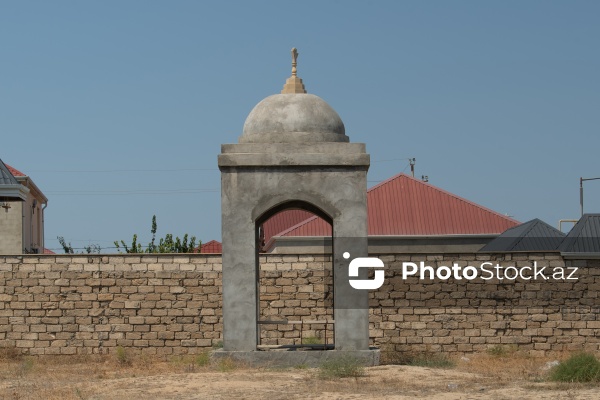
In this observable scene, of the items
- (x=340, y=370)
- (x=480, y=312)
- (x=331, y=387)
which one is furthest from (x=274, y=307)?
(x=331, y=387)

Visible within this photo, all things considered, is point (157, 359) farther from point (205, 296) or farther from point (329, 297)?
point (329, 297)

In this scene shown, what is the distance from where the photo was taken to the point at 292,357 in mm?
18844

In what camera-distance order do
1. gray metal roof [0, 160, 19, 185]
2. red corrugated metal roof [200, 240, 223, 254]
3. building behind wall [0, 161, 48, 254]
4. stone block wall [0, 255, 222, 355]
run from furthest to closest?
red corrugated metal roof [200, 240, 223, 254], building behind wall [0, 161, 48, 254], gray metal roof [0, 160, 19, 185], stone block wall [0, 255, 222, 355]

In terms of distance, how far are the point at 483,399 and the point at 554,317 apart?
9776 mm

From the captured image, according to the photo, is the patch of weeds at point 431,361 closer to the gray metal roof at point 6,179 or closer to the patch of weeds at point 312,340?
the patch of weeds at point 312,340

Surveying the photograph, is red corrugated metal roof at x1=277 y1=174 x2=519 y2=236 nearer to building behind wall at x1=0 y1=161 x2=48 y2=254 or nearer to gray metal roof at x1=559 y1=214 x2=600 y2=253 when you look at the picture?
building behind wall at x1=0 y1=161 x2=48 y2=254

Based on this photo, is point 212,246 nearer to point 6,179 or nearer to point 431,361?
point 6,179

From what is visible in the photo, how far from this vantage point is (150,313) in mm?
24016

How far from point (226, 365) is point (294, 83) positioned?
5131mm

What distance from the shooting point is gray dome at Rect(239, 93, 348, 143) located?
19.3m

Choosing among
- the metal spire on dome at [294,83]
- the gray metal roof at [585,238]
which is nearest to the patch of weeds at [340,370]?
the metal spire on dome at [294,83]

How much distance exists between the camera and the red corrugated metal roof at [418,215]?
41.1 metres

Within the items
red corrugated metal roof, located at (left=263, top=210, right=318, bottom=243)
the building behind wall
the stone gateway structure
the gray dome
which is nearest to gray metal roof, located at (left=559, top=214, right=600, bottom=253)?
the stone gateway structure

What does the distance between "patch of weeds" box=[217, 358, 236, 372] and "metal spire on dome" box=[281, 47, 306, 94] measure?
479cm
